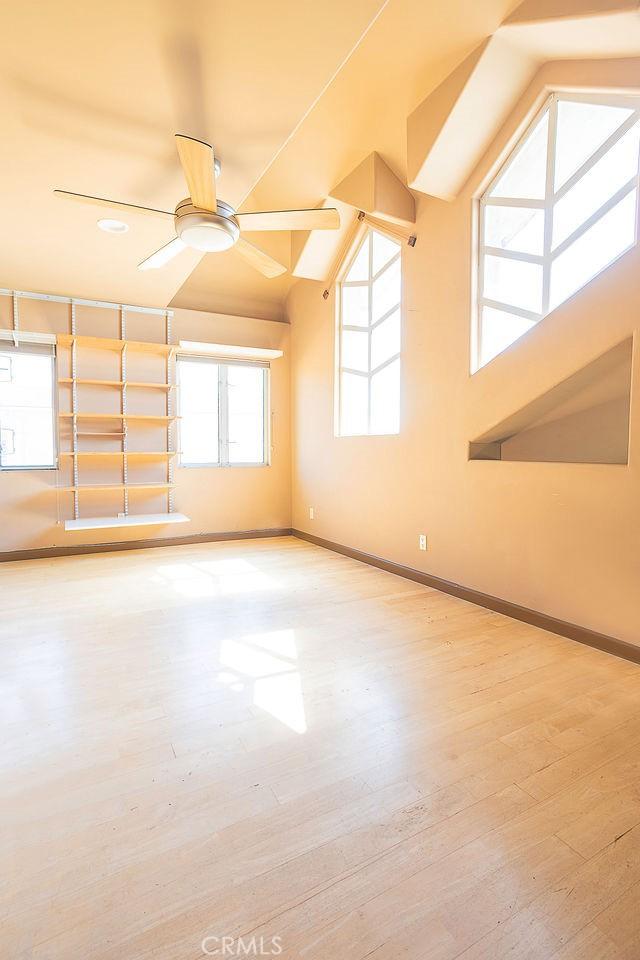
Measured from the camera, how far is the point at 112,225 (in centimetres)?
351

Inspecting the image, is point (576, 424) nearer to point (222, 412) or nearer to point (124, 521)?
point (222, 412)

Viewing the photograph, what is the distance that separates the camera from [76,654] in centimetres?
251

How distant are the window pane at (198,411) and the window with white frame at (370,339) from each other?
5.39ft

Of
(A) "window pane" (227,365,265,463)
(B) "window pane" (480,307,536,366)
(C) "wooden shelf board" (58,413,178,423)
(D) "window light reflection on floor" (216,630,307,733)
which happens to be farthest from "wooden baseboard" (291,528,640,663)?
(C) "wooden shelf board" (58,413,178,423)

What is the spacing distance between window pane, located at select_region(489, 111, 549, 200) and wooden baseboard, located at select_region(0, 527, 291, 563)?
427 cm

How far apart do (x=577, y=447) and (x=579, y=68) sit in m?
2.17

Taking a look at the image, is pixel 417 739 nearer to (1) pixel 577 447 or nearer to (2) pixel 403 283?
(1) pixel 577 447

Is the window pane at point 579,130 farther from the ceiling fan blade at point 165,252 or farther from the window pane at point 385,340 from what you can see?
the ceiling fan blade at point 165,252

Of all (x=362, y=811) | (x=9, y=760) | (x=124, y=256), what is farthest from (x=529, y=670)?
(x=124, y=256)

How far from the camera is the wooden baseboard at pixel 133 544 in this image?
185 inches

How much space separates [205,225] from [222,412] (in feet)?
10.3

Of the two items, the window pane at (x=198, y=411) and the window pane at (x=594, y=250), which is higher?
the window pane at (x=594, y=250)

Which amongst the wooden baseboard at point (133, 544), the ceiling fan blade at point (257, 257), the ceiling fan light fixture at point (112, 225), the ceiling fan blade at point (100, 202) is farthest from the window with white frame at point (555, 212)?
the wooden baseboard at point (133, 544)

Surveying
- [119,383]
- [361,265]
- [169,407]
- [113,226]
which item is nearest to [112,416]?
[119,383]
